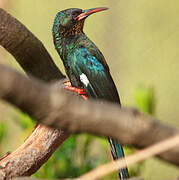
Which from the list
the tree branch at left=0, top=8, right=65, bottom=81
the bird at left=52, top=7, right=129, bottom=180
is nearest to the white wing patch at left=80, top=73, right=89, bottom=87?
the bird at left=52, top=7, right=129, bottom=180

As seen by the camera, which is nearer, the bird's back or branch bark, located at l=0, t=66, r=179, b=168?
branch bark, located at l=0, t=66, r=179, b=168

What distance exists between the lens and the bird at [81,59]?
2.72m

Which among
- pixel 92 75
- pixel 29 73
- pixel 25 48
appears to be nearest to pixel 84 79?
pixel 92 75

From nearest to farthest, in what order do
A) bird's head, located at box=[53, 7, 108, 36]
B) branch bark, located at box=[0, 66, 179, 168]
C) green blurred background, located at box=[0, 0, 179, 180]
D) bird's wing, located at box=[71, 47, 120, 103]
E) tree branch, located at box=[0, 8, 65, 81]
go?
branch bark, located at box=[0, 66, 179, 168] → tree branch, located at box=[0, 8, 65, 81] → bird's wing, located at box=[71, 47, 120, 103] → bird's head, located at box=[53, 7, 108, 36] → green blurred background, located at box=[0, 0, 179, 180]

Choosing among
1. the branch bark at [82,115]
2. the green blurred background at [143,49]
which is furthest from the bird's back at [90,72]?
the branch bark at [82,115]

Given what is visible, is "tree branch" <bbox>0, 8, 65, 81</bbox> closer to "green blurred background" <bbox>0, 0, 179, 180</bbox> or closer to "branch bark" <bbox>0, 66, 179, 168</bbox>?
"branch bark" <bbox>0, 66, 179, 168</bbox>

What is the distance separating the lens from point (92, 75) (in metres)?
2.79

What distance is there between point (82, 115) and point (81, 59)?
2.07 metres

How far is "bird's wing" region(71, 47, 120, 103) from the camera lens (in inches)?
107

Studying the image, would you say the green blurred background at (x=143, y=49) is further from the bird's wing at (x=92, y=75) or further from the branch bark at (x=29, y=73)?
the branch bark at (x=29, y=73)

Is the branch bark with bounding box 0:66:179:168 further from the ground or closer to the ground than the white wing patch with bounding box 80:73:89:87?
further from the ground

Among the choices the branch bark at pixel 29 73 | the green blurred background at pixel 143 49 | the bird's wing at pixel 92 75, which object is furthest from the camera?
the green blurred background at pixel 143 49

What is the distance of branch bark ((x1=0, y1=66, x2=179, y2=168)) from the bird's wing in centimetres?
189

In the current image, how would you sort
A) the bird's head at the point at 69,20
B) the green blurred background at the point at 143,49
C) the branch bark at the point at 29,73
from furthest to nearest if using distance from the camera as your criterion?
1. the green blurred background at the point at 143,49
2. the bird's head at the point at 69,20
3. the branch bark at the point at 29,73
